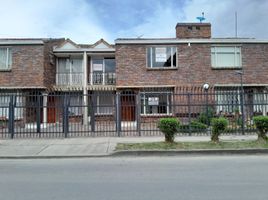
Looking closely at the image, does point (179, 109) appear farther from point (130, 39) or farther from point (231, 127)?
point (130, 39)

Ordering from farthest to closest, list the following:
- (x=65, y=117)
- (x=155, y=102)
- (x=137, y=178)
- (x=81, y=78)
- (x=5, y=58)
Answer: (x=81, y=78)
(x=5, y=58)
(x=155, y=102)
(x=65, y=117)
(x=137, y=178)

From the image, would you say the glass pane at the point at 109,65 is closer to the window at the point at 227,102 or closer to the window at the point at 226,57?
the window at the point at 226,57

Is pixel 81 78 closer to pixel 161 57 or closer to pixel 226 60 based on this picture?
pixel 161 57

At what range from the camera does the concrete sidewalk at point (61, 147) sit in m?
12.2

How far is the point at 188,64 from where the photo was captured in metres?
25.4

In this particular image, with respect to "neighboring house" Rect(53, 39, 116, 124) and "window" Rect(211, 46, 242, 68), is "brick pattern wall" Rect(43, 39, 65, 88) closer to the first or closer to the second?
"neighboring house" Rect(53, 39, 116, 124)

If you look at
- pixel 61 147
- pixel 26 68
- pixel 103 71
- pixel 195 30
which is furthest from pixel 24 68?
pixel 61 147

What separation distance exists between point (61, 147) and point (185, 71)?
45.2 feet

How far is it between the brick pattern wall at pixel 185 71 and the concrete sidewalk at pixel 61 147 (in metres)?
9.49

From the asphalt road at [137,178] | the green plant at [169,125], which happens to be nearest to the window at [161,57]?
the green plant at [169,125]

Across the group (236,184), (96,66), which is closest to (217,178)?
(236,184)

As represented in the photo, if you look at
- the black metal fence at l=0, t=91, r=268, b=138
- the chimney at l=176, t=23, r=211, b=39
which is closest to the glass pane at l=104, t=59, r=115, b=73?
the chimney at l=176, t=23, r=211, b=39

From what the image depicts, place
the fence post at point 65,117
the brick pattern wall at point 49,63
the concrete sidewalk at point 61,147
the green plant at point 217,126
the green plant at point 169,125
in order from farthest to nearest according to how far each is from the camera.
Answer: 1. the brick pattern wall at point 49,63
2. the fence post at point 65,117
3. the green plant at point 217,126
4. the green plant at point 169,125
5. the concrete sidewalk at point 61,147

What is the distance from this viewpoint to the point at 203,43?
25406 millimetres
